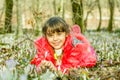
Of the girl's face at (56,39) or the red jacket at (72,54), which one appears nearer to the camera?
the girl's face at (56,39)

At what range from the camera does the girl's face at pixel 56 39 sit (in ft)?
12.0

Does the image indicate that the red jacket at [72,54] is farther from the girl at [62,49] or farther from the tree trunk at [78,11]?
the tree trunk at [78,11]

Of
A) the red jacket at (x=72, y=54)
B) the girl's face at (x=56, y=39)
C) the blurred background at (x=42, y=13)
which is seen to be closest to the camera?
the girl's face at (x=56, y=39)

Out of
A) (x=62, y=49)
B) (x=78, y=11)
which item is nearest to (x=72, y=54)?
(x=62, y=49)

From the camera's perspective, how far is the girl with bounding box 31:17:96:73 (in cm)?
366

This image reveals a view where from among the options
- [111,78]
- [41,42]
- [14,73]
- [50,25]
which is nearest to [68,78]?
[111,78]

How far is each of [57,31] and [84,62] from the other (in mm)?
590

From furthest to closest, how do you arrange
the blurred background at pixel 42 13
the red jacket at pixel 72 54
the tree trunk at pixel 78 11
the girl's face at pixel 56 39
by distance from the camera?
the tree trunk at pixel 78 11 → the blurred background at pixel 42 13 → the red jacket at pixel 72 54 → the girl's face at pixel 56 39

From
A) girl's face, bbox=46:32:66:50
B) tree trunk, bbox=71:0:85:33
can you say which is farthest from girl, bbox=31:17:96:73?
tree trunk, bbox=71:0:85:33

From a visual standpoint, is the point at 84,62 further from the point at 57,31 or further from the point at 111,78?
the point at 111,78

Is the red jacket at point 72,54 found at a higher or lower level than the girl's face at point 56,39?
lower

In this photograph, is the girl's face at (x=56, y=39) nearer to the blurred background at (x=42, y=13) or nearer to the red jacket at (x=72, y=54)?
the red jacket at (x=72, y=54)

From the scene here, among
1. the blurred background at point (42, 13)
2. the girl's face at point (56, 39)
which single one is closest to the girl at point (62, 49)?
the girl's face at point (56, 39)

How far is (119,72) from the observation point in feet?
8.52
